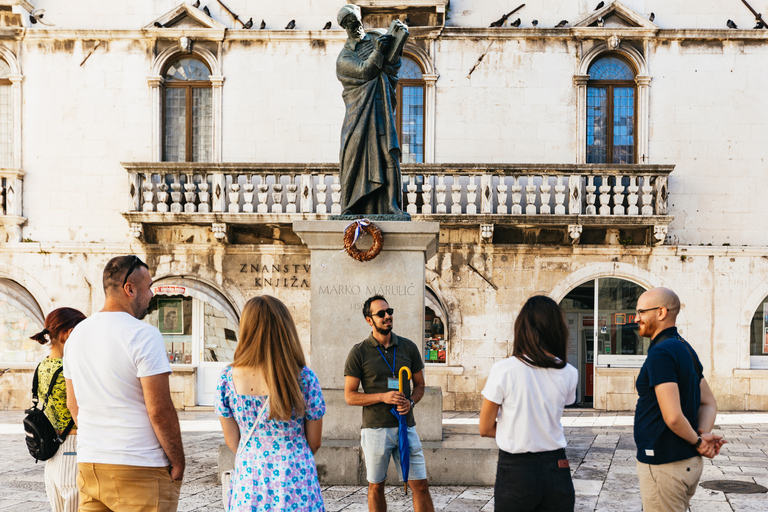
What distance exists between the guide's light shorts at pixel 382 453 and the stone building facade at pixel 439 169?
9.19m

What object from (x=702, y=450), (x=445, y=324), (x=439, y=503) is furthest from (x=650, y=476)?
(x=445, y=324)

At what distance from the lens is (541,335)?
13.5ft

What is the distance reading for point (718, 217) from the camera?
50.2 feet

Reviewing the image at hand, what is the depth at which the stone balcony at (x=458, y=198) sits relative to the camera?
14.8m

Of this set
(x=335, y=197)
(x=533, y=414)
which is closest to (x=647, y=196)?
(x=335, y=197)

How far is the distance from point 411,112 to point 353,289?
29.1ft

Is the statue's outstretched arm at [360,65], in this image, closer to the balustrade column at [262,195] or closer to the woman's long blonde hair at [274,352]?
the woman's long blonde hair at [274,352]

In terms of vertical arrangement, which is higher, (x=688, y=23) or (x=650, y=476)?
(x=688, y=23)

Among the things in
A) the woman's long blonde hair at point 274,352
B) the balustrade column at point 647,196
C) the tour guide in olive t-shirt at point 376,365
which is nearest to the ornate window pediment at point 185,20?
the balustrade column at point 647,196

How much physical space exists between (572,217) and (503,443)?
11.1 meters

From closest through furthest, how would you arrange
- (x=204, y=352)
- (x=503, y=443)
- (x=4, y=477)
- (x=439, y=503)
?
(x=503, y=443)
(x=439, y=503)
(x=4, y=477)
(x=204, y=352)

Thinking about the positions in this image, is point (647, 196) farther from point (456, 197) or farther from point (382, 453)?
point (382, 453)

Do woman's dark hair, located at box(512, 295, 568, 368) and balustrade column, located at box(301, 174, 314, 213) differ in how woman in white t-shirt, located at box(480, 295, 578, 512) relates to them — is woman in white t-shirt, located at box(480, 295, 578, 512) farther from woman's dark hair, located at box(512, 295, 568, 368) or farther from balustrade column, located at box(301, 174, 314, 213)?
balustrade column, located at box(301, 174, 314, 213)

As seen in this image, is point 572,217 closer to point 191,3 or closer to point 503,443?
point 191,3
